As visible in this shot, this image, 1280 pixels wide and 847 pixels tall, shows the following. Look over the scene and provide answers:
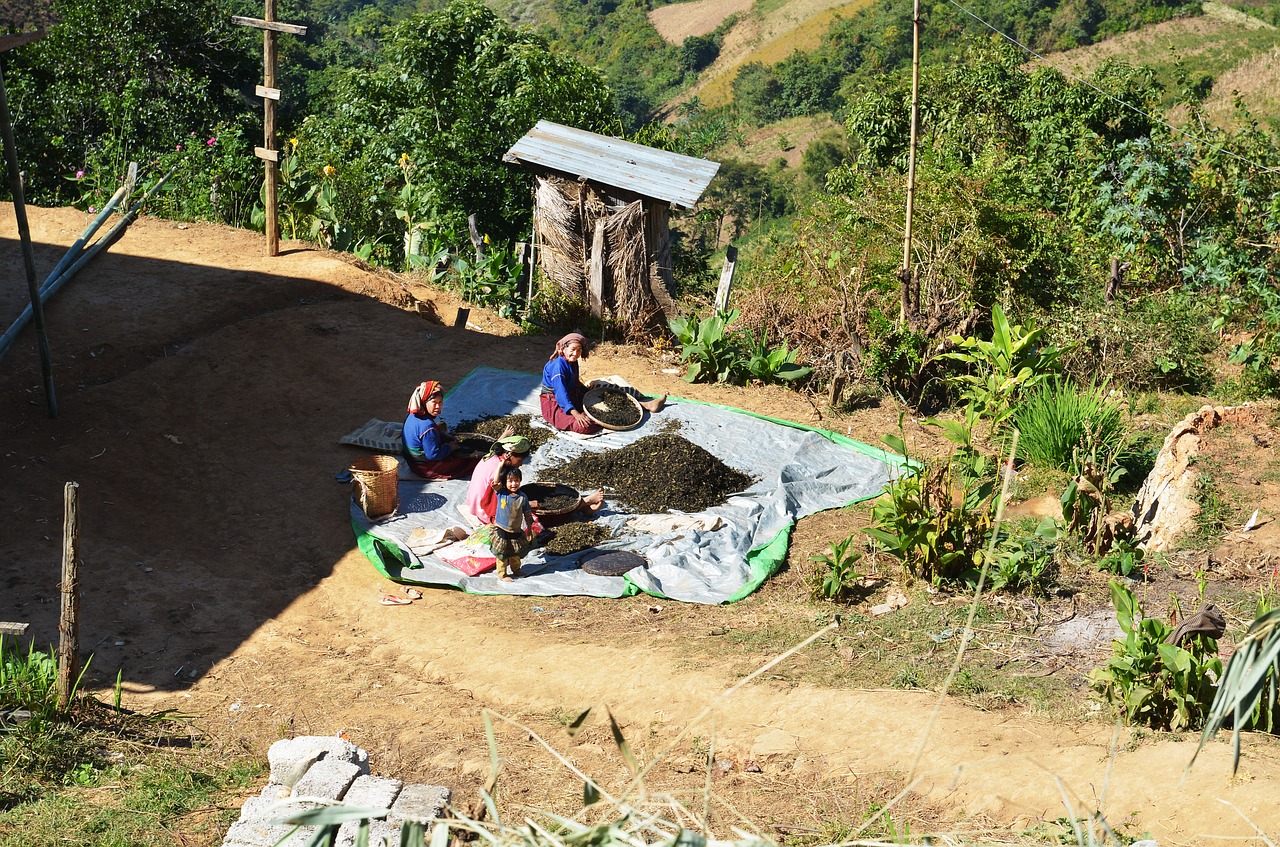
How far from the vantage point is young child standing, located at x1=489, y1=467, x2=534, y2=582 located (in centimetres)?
611

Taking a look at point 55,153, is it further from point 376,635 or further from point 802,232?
point 376,635

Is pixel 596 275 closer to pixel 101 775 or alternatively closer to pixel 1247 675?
pixel 101 775

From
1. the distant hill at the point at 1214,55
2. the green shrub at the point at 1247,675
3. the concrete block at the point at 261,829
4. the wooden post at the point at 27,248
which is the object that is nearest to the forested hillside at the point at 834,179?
the wooden post at the point at 27,248

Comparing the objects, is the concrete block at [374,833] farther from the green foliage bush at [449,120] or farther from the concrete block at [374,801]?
the green foliage bush at [449,120]

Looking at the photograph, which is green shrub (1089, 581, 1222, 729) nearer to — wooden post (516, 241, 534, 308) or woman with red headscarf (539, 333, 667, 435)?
woman with red headscarf (539, 333, 667, 435)

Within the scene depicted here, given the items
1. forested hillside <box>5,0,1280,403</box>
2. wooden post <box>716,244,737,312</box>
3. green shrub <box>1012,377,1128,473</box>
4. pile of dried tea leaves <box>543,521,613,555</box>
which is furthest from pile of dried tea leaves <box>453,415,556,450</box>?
green shrub <box>1012,377,1128,473</box>

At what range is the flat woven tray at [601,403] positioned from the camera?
7980 mm

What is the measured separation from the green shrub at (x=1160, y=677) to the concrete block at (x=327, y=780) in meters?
2.94

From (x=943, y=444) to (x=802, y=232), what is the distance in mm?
3172

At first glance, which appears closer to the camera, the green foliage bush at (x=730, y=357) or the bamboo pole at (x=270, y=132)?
the green foliage bush at (x=730, y=357)

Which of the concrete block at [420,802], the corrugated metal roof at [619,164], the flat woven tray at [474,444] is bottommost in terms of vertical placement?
the concrete block at [420,802]

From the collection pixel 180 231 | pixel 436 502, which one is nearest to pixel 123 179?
pixel 180 231

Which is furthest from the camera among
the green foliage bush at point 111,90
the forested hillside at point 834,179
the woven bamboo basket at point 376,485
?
the green foliage bush at point 111,90

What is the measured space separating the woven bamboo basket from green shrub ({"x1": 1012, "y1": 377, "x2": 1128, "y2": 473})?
401cm
